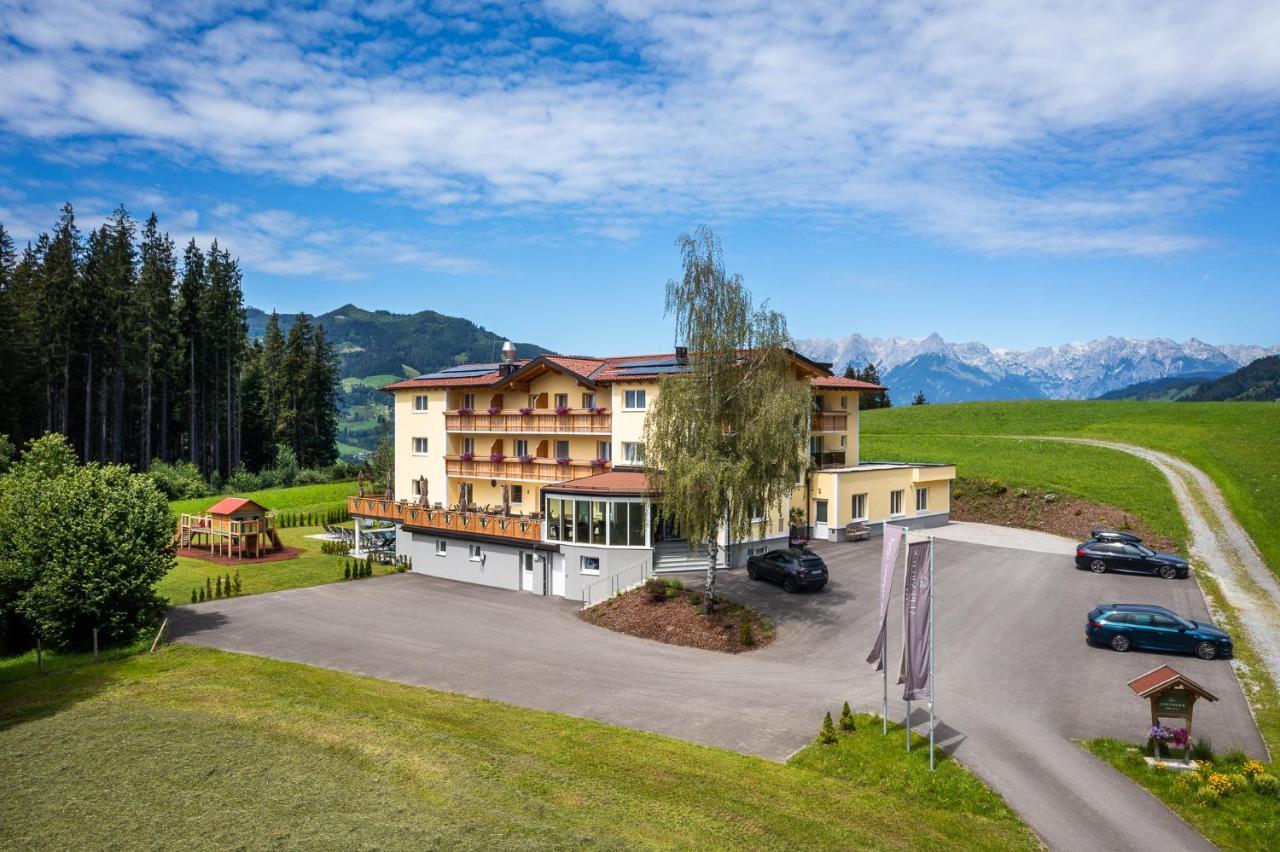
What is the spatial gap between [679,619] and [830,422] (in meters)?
20.0

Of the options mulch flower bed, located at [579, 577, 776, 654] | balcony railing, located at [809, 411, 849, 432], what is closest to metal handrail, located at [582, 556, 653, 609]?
mulch flower bed, located at [579, 577, 776, 654]

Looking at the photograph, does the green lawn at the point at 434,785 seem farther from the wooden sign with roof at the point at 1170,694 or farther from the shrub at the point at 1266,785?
the shrub at the point at 1266,785

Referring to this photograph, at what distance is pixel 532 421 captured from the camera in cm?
4012

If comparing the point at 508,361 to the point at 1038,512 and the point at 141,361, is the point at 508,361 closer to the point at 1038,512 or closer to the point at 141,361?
the point at 1038,512

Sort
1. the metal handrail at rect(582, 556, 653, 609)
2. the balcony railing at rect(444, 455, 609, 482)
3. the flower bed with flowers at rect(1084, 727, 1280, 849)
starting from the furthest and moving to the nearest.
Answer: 1. the balcony railing at rect(444, 455, 609, 482)
2. the metal handrail at rect(582, 556, 653, 609)
3. the flower bed with flowers at rect(1084, 727, 1280, 849)

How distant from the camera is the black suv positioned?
106ft

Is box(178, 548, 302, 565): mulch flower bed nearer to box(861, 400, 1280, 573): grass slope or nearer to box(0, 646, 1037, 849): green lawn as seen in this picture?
box(0, 646, 1037, 849): green lawn

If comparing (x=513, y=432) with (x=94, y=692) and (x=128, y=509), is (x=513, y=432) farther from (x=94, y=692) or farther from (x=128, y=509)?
(x=94, y=692)

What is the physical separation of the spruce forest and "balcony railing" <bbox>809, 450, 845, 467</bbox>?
58.8 metres

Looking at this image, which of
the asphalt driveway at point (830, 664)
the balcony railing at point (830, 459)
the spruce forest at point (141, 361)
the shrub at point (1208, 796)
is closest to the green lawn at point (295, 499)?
the spruce forest at point (141, 361)

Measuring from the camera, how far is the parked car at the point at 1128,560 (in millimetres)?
32188

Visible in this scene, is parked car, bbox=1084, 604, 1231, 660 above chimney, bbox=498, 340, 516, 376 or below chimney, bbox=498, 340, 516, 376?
below

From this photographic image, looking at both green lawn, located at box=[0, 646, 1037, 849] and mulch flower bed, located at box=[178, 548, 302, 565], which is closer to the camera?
green lawn, located at box=[0, 646, 1037, 849]

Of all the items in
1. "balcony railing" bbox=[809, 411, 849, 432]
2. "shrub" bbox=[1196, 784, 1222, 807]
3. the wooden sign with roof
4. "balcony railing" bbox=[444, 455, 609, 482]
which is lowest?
"shrub" bbox=[1196, 784, 1222, 807]
